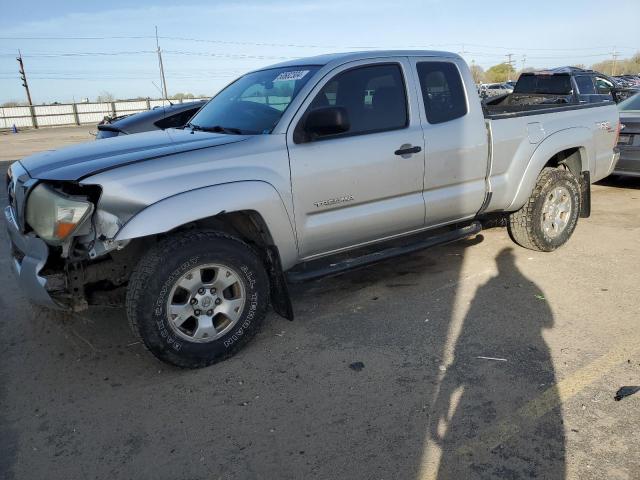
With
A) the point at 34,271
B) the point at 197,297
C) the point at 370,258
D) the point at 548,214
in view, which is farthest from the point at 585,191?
the point at 34,271

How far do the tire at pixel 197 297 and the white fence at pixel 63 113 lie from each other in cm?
3953

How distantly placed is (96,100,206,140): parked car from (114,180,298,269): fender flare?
4.98 metres

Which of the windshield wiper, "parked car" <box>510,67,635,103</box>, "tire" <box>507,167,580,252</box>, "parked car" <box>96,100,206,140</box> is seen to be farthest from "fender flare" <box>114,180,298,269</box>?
"parked car" <box>510,67,635,103</box>

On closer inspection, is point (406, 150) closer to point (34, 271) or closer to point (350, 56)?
point (350, 56)

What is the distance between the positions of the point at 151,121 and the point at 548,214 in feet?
18.9

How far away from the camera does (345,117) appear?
3.52m

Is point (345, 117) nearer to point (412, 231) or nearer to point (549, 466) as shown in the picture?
point (412, 231)

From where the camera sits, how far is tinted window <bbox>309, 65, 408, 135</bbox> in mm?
3879

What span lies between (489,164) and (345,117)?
174 centimetres

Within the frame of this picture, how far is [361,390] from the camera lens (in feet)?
10.2

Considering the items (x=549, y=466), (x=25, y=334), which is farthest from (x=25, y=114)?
(x=549, y=466)

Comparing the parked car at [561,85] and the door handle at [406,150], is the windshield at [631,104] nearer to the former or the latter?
the parked car at [561,85]

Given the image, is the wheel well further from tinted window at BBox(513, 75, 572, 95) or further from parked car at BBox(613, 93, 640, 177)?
tinted window at BBox(513, 75, 572, 95)

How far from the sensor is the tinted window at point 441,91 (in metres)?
4.30
